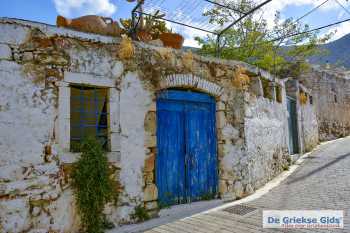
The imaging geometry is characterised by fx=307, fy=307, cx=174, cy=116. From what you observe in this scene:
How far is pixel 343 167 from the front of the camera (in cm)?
799

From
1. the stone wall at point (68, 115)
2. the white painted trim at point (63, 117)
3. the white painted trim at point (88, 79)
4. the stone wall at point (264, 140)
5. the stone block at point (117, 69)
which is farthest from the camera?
the stone wall at point (264, 140)

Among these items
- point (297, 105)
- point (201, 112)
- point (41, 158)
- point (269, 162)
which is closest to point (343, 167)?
point (269, 162)

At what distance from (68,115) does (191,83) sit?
232 cm

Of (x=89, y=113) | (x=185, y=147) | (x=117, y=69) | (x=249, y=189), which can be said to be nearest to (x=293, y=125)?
(x=249, y=189)

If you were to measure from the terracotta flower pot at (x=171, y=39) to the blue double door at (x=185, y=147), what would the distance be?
1.02 metres

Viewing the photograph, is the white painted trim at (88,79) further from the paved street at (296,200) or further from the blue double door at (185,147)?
the paved street at (296,200)

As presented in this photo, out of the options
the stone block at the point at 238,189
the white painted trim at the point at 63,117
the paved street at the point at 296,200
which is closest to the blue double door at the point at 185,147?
the stone block at the point at 238,189

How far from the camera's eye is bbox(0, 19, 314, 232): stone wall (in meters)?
3.81

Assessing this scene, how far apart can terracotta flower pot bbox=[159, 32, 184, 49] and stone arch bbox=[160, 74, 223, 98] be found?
798 mm

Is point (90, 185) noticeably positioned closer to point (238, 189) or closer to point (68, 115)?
point (68, 115)

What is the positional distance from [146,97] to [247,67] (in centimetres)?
290

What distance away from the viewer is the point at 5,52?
151 inches

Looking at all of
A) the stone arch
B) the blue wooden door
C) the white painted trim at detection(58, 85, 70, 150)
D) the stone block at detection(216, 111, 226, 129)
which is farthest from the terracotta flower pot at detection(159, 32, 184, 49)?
the blue wooden door

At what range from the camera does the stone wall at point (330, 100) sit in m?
14.8
